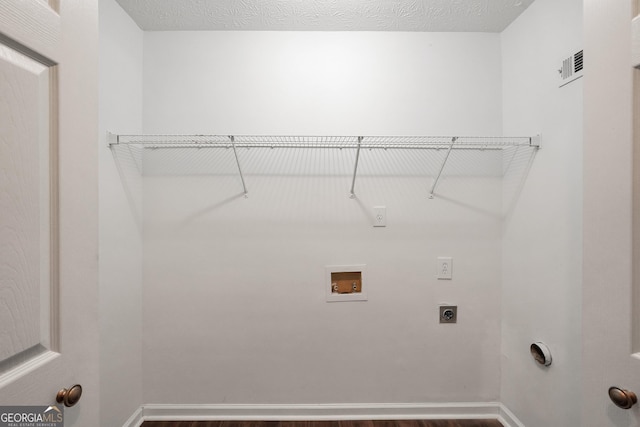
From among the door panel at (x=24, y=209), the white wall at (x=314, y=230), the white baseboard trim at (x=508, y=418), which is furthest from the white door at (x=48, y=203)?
the white baseboard trim at (x=508, y=418)

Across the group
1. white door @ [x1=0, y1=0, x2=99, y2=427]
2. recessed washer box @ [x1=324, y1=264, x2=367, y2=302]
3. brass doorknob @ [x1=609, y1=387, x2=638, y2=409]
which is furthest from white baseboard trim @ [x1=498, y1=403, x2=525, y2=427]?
white door @ [x1=0, y1=0, x2=99, y2=427]

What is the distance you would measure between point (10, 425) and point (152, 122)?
1.54 meters

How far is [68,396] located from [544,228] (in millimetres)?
1892

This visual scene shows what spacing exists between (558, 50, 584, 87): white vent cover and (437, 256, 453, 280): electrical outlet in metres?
1.04

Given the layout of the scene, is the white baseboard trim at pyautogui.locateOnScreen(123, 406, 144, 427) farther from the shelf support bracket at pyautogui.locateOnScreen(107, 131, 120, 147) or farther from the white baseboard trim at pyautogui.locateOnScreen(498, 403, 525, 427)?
the white baseboard trim at pyautogui.locateOnScreen(498, 403, 525, 427)

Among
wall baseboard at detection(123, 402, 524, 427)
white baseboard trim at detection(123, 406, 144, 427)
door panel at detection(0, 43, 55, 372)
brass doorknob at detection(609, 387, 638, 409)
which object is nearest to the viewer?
door panel at detection(0, 43, 55, 372)

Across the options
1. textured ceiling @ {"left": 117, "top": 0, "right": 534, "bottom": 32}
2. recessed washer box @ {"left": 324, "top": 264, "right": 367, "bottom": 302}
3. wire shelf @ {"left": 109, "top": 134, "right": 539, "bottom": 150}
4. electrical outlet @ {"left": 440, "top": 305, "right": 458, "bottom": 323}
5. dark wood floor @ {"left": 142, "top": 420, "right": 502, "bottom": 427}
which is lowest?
dark wood floor @ {"left": 142, "top": 420, "right": 502, "bottom": 427}

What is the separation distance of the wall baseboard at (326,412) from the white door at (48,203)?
47.2 inches

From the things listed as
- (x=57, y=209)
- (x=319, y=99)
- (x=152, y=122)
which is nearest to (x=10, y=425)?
(x=57, y=209)

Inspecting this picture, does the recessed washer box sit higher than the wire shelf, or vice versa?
the wire shelf

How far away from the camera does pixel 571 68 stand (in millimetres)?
1275

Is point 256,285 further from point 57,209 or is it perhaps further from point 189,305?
point 57,209

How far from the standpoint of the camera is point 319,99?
169 cm

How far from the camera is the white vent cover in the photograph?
4.07 ft
